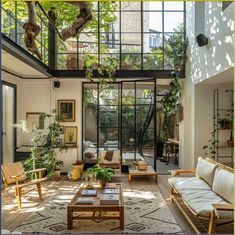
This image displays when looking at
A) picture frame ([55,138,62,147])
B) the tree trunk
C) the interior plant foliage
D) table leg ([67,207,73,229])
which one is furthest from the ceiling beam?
table leg ([67,207,73,229])

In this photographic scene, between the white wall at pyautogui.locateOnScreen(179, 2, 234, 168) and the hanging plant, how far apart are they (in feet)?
0.69

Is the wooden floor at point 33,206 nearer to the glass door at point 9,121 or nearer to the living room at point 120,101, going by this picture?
the living room at point 120,101

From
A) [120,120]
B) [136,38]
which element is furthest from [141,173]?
[136,38]

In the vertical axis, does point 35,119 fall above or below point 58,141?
above

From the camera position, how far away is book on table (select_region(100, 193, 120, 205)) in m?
4.36

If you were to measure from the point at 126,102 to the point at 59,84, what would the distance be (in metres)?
1.95

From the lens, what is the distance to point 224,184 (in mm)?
4309

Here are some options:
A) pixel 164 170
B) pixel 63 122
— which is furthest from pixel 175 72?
pixel 63 122

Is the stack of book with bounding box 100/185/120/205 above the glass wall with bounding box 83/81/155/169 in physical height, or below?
below

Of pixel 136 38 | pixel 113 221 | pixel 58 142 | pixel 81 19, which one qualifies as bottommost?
pixel 113 221

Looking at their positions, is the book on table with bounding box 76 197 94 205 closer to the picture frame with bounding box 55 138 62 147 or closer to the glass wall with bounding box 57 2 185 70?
the picture frame with bounding box 55 138 62 147

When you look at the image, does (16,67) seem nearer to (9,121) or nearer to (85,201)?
(9,121)

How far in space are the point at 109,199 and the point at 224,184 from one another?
158 centimetres

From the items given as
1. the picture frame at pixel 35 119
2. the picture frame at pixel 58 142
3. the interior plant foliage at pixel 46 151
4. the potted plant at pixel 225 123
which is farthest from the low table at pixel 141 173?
the picture frame at pixel 35 119
